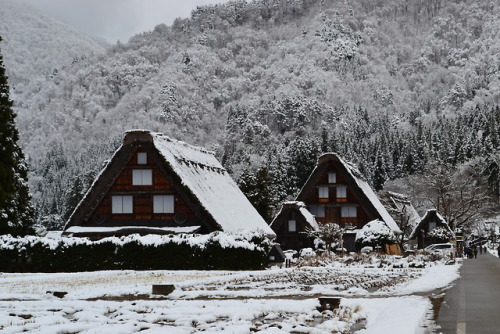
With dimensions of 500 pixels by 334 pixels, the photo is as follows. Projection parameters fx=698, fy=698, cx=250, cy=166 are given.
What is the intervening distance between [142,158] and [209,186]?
5.00 metres

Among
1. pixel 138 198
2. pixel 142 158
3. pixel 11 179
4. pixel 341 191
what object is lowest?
pixel 138 198

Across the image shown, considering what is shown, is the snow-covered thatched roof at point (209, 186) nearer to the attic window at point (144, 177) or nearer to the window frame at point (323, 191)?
the attic window at point (144, 177)

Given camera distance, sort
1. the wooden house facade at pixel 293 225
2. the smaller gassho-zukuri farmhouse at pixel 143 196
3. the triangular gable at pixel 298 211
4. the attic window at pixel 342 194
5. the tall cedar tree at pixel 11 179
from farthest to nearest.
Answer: the attic window at pixel 342 194 < the wooden house facade at pixel 293 225 < the triangular gable at pixel 298 211 < the smaller gassho-zukuri farmhouse at pixel 143 196 < the tall cedar tree at pixel 11 179

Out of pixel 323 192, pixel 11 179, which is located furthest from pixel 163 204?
pixel 323 192

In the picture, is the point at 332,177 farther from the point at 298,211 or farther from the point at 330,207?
the point at 298,211

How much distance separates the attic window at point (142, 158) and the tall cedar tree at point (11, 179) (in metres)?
7.83

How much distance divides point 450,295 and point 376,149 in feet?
388

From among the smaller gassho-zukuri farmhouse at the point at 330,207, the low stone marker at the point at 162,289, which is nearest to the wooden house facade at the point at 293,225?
the smaller gassho-zukuri farmhouse at the point at 330,207

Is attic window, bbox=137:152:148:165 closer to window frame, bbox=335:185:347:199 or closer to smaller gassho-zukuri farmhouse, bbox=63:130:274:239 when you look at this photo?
smaller gassho-zukuri farmhouse, bbox=63:130:274:239

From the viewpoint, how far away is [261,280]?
2638 cm

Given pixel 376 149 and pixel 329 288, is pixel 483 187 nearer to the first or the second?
pixel 376 149

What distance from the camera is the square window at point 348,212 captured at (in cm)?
7175

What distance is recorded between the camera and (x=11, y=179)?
123 ft

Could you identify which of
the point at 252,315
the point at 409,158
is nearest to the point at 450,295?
the point at 252,315
